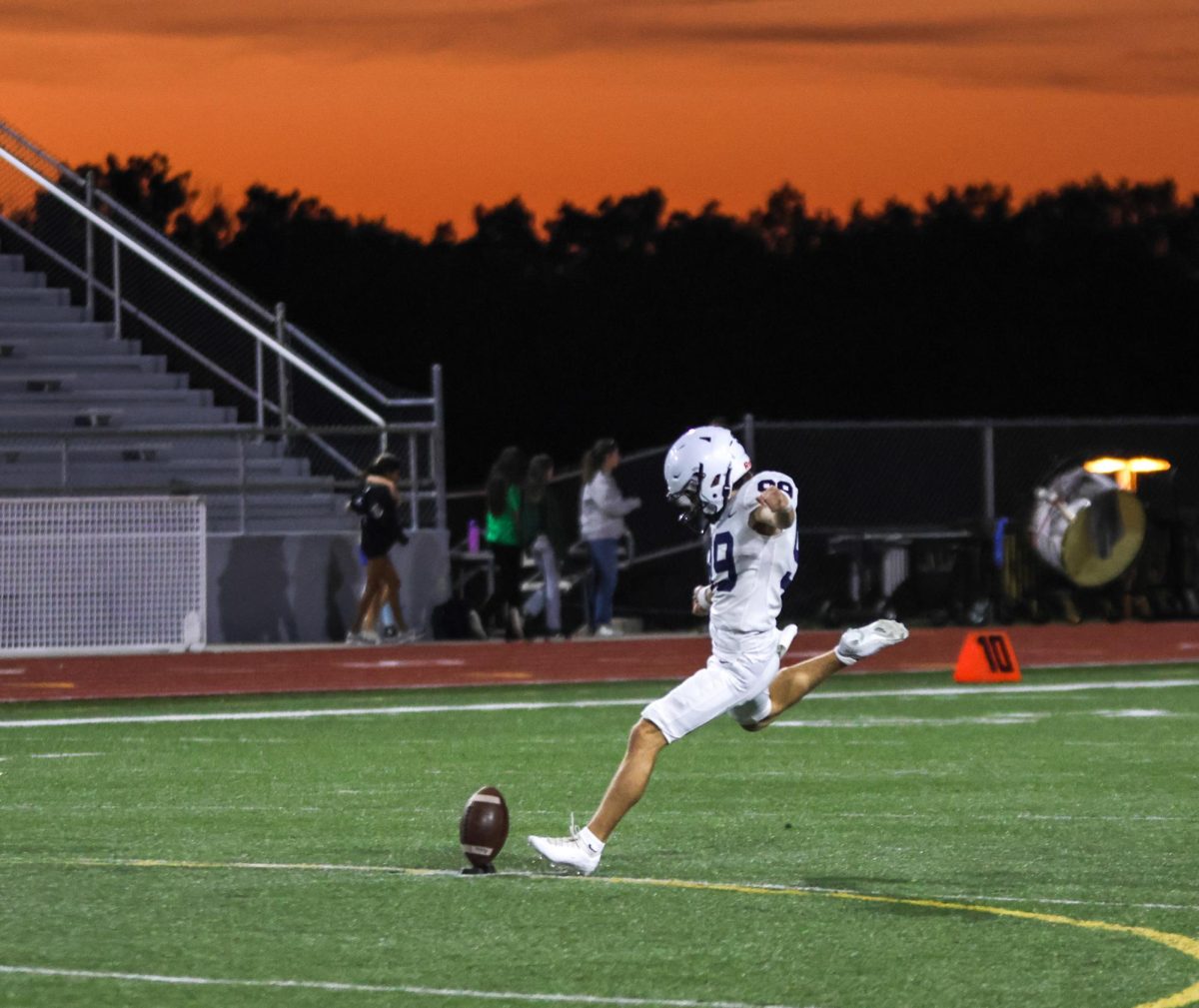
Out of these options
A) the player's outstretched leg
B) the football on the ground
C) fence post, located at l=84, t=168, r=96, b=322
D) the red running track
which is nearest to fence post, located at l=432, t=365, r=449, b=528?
the red running track

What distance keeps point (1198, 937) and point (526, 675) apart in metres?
13.6

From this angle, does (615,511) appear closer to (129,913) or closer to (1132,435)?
(129,913)

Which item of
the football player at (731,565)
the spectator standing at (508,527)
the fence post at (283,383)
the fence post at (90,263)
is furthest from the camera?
the fence post at (90,263)

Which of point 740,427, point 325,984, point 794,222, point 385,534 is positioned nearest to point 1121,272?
point 794,222

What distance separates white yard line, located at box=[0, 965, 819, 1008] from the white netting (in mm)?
16180

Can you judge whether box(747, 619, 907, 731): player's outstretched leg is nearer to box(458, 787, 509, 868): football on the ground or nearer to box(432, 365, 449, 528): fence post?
box(458, 787, 509, 868): football on the ground

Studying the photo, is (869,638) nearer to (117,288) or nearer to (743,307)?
(117,288)

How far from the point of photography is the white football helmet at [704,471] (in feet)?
31.2

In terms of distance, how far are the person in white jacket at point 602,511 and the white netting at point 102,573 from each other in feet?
12.8

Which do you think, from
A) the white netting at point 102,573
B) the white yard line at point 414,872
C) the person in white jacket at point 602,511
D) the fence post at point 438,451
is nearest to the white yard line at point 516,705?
the white netting at point 102,573

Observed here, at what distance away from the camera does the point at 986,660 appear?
65.2ft

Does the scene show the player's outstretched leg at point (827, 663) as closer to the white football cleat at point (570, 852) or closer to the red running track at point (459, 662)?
the white football cleat at point (570, 852)

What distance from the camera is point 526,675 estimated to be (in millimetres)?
21344

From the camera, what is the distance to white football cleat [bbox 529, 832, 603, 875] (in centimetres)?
908
